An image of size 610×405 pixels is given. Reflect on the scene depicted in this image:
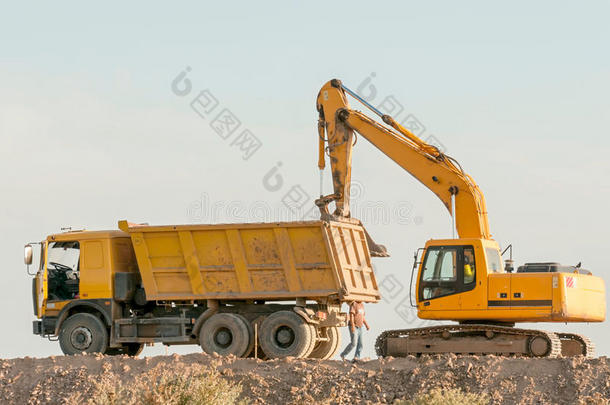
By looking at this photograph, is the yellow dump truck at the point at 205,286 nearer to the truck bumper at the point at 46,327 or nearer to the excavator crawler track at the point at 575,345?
the truck bumper at the point at 46,327

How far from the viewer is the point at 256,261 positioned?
23062 mm

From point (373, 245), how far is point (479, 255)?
9.35 feet

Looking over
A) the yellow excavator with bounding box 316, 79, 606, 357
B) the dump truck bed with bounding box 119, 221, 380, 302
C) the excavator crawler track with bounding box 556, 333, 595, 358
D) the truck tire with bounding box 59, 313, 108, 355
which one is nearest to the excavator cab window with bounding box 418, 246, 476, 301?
the yellow excavator with bounding box 316, 79, 606, 357

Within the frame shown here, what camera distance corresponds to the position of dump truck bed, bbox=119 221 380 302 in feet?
74.5

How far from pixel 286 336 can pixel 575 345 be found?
257 inches

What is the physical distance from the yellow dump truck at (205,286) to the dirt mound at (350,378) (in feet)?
4.48

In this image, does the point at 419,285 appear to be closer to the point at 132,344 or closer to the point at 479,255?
the point at 479,255

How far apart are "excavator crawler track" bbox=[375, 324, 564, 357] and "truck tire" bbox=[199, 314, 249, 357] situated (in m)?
3.24

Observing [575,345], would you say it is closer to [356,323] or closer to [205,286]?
[356,323]

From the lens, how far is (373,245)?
81.8 ft

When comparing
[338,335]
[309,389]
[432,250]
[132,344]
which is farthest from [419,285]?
[132,344]

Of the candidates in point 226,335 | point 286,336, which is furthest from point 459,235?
point 226,335

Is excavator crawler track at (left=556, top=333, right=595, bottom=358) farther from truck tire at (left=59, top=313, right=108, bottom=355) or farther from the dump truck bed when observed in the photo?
truck tire at (left=59, top=313, right=108, bottom=355)

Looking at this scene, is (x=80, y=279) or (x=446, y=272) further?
(x=80, y=279)
